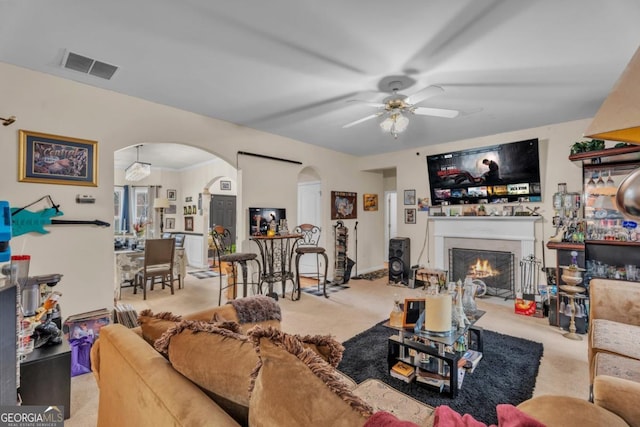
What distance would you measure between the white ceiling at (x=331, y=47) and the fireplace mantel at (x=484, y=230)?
5.56 feet

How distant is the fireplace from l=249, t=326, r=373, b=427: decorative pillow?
4.41m

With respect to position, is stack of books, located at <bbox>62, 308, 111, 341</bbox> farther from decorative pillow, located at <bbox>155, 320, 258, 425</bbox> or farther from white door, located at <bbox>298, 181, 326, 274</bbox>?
white door, located at <bbox>298, 181, 326, 274</bbox>

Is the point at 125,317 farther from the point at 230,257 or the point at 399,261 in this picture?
the point at 399,261

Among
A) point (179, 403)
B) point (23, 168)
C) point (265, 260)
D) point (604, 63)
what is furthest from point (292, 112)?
point (179, 403)

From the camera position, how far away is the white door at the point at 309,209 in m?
6.02

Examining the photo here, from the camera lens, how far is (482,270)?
4.76m

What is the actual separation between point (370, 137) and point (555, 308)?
11.0 ft

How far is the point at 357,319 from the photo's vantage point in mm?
3553

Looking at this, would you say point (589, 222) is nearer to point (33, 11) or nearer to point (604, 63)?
point (604, 63)

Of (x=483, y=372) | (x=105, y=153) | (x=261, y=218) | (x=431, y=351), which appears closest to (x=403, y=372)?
(x=431, y=351)

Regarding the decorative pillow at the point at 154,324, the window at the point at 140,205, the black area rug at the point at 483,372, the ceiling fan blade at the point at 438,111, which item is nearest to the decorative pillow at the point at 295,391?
the decorative pillow at the point at 154,324

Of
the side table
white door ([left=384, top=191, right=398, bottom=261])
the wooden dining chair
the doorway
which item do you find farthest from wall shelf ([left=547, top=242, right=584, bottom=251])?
the doorway

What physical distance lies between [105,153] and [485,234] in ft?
17.2

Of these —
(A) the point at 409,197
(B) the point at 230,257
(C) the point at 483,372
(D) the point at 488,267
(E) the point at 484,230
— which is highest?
(A) the point at 409,197
